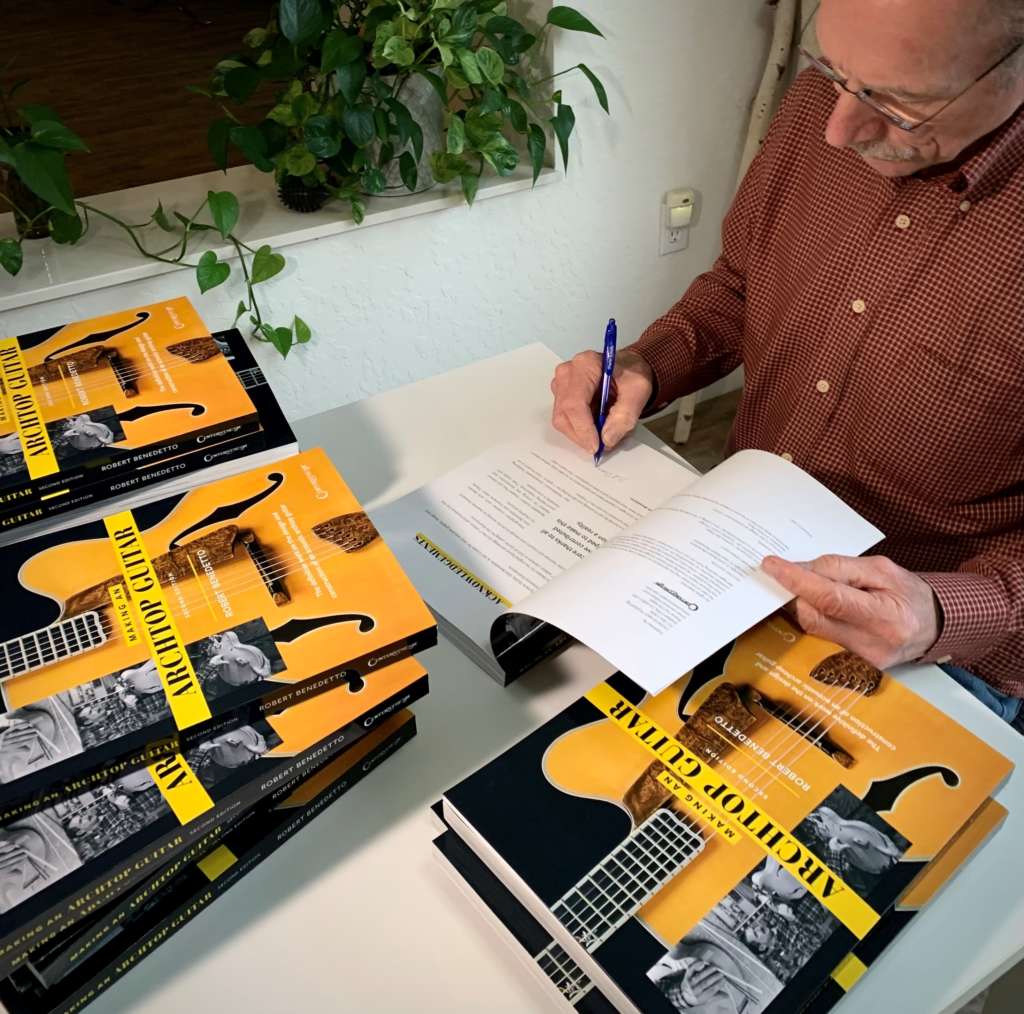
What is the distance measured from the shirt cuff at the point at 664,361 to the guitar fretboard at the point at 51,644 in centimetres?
72

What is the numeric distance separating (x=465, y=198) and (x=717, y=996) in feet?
4.93

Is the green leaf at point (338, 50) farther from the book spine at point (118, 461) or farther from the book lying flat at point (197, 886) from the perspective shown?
the book lying flat at point (197, 886)

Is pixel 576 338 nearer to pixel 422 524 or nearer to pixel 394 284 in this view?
pixel 394 284

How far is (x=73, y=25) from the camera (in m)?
3.48

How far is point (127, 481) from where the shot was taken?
0.87m

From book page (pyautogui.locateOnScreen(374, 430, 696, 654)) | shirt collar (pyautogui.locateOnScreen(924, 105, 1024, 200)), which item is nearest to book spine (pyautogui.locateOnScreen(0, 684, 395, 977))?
book page (pyautogui.locateOnScreen(374, 430, 696, 654))

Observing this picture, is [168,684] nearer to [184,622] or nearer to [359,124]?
[184,622]

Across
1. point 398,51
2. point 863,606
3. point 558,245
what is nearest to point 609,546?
point 863,606

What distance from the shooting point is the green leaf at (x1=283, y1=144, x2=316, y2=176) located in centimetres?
153

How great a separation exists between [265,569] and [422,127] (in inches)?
45.7

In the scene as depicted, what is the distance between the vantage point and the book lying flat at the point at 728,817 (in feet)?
1.86

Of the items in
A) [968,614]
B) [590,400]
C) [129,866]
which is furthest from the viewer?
[590,400]

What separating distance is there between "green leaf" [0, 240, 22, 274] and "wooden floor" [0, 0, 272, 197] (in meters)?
0.59

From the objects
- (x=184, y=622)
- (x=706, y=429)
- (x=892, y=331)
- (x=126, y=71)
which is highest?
(x=126, y=71)
